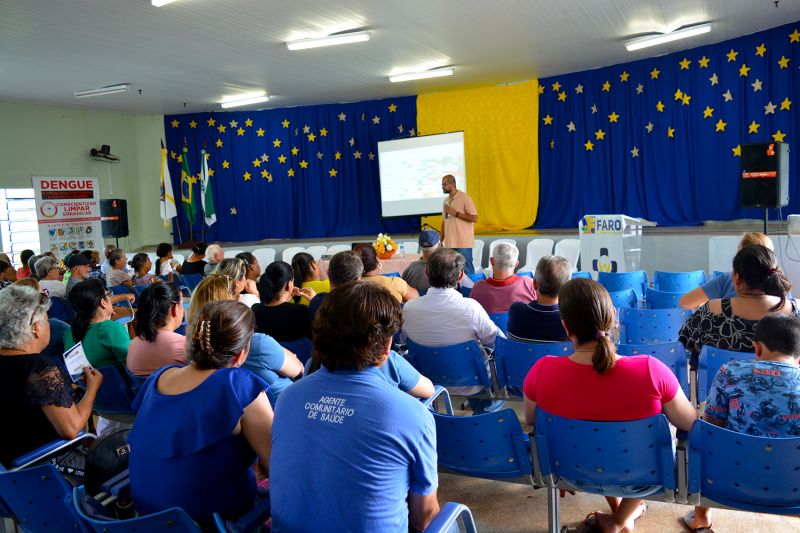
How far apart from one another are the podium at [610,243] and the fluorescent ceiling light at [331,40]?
3523 millimetres

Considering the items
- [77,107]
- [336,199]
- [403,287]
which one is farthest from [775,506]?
[77,107]

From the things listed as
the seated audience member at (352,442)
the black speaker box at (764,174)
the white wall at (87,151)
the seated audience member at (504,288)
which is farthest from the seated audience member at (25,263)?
the black speaker box at (764,174)

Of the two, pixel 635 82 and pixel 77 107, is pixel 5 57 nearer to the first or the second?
pixel 77 107

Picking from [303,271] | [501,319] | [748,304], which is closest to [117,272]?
[303,271]

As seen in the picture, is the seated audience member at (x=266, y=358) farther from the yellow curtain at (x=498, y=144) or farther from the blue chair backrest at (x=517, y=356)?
the yellow curtain at (x=498, y=144)

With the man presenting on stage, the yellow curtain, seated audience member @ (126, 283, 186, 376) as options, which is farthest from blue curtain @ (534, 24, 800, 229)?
seated audience member @ (126, 283, 186, 376)

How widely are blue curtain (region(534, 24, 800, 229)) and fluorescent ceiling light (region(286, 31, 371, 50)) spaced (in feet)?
14.2

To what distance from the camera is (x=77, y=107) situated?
37.4ft

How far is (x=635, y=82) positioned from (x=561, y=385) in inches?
343

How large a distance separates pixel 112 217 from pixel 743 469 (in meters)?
11.8

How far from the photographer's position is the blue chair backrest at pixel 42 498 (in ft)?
6.23

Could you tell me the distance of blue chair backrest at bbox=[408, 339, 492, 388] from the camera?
331 cm

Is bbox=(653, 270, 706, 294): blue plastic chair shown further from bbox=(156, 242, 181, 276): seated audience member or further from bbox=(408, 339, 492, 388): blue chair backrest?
bbox=(156, 242, 181, 276): seated audience member

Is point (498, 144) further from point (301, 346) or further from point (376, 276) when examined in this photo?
point (301, 346)
